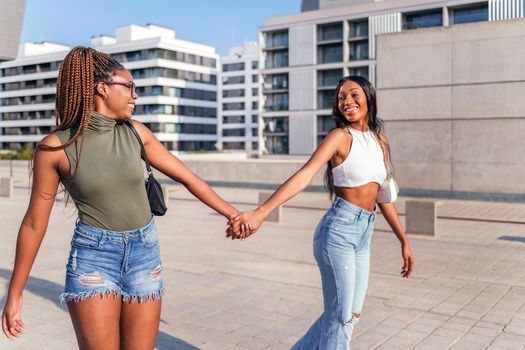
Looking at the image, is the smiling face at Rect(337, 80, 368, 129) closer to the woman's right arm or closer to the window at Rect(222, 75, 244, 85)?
the woman's right arm

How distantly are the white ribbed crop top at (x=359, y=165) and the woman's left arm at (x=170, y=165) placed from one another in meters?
0.80

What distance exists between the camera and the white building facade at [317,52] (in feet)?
206

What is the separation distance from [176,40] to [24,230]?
308 ft

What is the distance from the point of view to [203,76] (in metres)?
99.1

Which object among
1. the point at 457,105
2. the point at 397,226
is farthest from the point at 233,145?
the point at 397,226

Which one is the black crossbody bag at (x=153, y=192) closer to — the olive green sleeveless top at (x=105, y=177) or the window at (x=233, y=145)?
the olive green sleeveless top at (x=105, y=177)

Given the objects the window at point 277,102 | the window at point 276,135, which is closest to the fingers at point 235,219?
the window at point 276,135

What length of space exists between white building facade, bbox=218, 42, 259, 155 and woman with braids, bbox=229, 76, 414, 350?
106 meters

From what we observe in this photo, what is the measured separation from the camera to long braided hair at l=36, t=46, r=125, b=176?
265 cm

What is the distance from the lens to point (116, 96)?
2738mm

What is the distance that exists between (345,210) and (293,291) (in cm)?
372

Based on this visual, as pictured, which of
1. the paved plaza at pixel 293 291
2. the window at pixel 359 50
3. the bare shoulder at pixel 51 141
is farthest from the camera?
the window at pixel 359 50

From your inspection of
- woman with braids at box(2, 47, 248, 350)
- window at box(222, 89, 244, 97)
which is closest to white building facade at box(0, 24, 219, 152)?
window at box(222, 89, 244, 97)

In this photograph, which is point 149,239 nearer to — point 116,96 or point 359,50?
point 116,96
